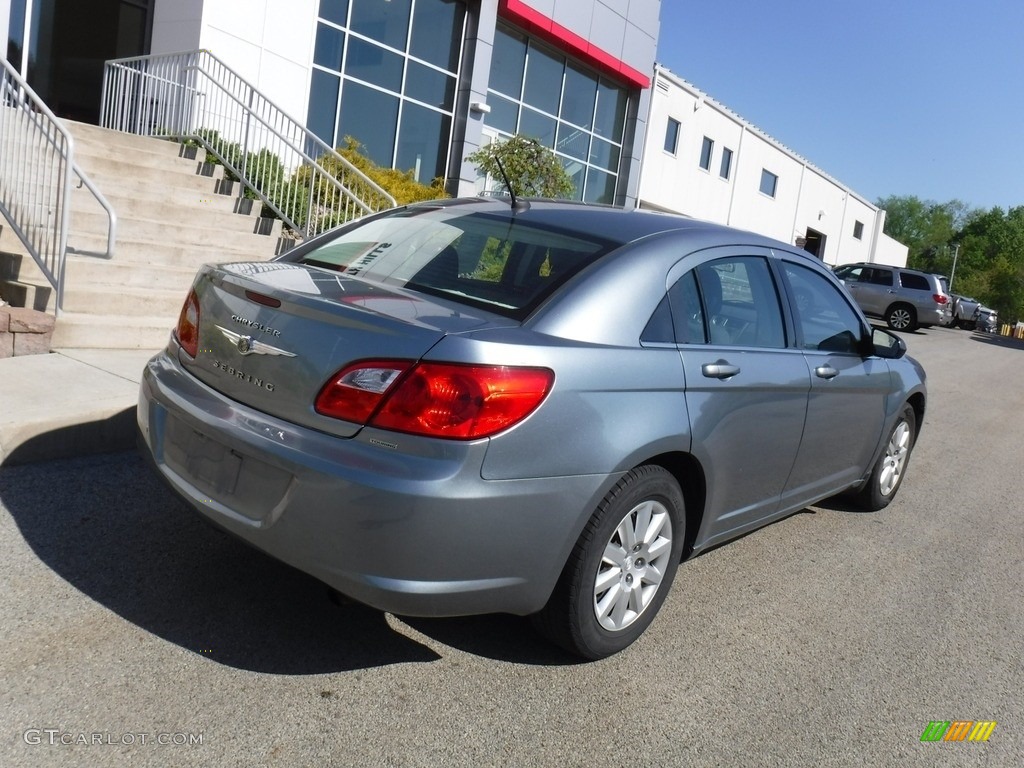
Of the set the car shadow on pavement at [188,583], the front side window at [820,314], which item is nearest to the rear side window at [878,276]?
the front side window at [820,314]

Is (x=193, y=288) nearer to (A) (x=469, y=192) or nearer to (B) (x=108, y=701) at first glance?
(B) (x=108, y=701)

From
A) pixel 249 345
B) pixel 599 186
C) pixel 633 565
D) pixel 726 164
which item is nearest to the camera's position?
pixel 249 345

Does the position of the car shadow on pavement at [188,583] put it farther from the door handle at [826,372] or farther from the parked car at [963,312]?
the parked car at [963,312]

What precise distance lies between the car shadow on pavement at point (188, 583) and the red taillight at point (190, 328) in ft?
2.32

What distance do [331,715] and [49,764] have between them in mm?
757

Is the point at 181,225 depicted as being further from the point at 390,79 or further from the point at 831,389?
the point at 390,79

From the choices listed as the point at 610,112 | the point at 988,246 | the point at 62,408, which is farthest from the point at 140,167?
the point at 988,246

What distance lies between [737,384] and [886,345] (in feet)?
6.70

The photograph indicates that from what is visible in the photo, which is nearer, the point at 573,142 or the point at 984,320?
the point at 573,142

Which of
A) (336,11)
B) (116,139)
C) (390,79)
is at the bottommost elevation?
(116,139)

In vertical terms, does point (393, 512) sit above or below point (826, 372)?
below

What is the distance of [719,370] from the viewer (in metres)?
3.61

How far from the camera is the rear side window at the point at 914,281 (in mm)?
25859

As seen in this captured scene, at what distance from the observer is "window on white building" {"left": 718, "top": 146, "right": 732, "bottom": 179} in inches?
1230
